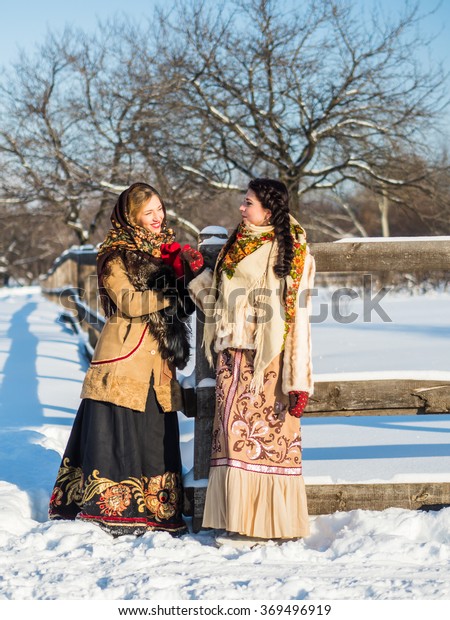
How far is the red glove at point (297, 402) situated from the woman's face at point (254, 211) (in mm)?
773

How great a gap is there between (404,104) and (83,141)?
6636 millimetres

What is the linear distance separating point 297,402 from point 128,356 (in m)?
0.84

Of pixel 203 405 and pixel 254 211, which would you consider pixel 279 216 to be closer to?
pixel 254 211

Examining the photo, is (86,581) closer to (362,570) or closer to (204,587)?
(204,587)

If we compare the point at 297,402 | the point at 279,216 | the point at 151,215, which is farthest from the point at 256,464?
the point at 151,215

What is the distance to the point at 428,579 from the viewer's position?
9.77ft

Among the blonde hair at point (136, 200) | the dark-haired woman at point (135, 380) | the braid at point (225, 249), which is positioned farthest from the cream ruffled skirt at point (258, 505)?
the blonde hair at point (136, 200)

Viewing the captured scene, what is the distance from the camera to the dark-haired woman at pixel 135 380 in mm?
3637

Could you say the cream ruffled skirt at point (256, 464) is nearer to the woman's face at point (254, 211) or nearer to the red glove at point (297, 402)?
the red glove at point (297, 402)

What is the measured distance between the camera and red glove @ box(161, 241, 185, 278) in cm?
363

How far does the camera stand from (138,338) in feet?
12.1

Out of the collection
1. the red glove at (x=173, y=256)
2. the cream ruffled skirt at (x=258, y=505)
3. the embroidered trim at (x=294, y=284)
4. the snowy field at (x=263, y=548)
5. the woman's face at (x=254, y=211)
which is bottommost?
the snowy field at (x=263, y=548)

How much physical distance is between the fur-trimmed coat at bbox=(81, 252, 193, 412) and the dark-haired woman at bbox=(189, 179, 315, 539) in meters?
0.28

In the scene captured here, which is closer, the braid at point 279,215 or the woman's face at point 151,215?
the braid at point 279,215
